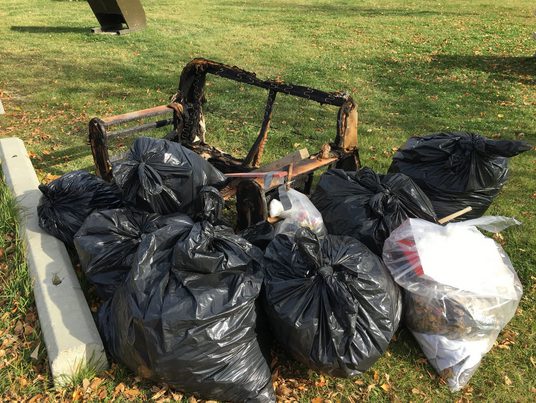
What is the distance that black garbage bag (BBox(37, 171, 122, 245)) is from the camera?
9.61ft

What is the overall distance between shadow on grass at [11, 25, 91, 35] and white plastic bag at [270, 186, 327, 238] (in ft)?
29.1

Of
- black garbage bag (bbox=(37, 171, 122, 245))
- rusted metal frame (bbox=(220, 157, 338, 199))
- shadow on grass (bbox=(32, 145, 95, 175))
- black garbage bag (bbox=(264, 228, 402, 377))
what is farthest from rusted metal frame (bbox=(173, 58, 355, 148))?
black garbage bag (bbox=(264, 228, 402, 377))

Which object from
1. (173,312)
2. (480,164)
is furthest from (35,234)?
(480,164)

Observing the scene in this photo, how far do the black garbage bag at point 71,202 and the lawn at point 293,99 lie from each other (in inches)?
10.2

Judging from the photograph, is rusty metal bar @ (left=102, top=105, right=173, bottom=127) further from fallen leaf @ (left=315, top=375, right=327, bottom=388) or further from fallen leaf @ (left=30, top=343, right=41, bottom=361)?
fallen leaf @ (left=315, top=375, right=327, bottom=388)

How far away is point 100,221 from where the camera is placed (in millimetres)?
2621

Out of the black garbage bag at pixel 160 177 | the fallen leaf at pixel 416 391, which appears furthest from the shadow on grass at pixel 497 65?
the fallen leaf at pixel 416 391

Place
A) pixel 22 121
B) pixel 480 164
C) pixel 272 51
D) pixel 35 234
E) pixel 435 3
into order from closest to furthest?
pixel 35 234, pixel 480 164, pixel 22 121, pixel 272 51, pixel 435 3

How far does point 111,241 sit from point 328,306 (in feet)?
4.19

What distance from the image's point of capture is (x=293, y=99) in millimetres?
6121

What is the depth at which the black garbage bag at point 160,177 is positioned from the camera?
8.79 feet

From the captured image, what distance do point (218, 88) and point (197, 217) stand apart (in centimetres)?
421

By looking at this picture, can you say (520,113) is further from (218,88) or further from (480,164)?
(218,88)

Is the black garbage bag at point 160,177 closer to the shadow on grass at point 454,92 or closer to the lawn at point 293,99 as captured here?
the lawn at point 293,99
